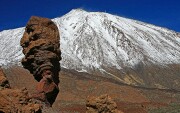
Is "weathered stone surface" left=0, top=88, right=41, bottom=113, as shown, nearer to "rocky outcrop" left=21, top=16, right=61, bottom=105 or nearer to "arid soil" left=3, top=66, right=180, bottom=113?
"rocky outcrop" left=21, top=16, right=61, bottom=105

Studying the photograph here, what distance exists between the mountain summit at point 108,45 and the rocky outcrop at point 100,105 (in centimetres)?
11114

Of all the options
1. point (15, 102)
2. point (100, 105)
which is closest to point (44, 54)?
point (100, 105)

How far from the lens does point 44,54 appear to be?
22938 millimetres

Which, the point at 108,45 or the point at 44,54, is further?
the point at 108,45

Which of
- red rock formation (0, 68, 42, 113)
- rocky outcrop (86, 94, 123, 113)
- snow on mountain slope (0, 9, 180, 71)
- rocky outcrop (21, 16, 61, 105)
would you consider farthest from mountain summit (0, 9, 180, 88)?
red rock formation (0, 68, 42, 113)

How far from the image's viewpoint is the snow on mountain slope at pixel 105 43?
152 m

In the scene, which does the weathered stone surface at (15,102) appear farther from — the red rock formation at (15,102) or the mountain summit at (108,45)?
the mountain summit at (108,45)

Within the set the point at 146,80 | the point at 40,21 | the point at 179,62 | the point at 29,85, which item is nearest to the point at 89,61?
the point at 146,80

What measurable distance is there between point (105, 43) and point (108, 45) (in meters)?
1.81

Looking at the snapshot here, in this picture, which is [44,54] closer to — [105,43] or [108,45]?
[108,45]

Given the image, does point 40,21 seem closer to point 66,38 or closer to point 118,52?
point 118,52

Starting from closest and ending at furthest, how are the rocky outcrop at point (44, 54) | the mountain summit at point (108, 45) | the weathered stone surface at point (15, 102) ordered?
the weathered stone surface at point (15, 102) → the rocky outcrop at point (44, 54) → the mountain summit at point (108, 45)

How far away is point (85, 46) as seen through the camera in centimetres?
16212

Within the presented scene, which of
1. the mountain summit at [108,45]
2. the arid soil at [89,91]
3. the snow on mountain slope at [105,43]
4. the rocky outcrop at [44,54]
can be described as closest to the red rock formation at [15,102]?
the rocky outcrop at [44,54]
